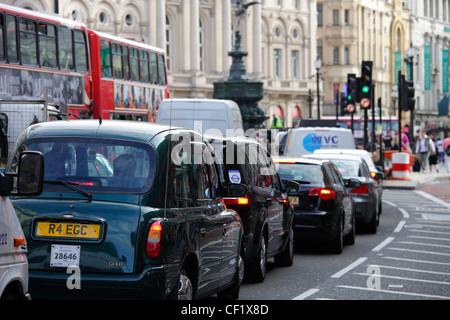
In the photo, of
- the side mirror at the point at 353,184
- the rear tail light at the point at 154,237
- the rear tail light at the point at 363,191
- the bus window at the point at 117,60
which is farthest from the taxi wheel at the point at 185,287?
the bus window at the point at 117,60

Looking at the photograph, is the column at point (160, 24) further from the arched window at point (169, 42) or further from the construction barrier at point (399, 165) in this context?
the construction barrier at point (399, 165)

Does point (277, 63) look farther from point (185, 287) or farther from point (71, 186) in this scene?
point (71, 186)

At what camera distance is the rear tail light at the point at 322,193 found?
17.1 metres

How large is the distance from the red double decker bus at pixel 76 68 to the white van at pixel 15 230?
18279 millimetres

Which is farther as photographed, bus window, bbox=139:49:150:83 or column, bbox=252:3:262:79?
column, bbox=252:3:262:79

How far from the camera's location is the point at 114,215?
332 inches

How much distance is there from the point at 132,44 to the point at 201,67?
5508 cm

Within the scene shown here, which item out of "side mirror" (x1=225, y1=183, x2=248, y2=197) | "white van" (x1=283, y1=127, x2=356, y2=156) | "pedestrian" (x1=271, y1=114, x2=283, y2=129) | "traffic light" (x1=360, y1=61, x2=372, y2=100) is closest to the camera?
"side mirror" (x1=225, y1=183, x2=248, y2=197)

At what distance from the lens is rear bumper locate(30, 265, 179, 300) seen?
8297 mm

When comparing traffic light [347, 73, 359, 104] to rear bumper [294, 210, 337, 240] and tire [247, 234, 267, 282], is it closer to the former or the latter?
rear bumper [294, 210, 337, 240]

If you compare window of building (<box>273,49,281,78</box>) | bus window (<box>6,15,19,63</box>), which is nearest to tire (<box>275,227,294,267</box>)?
bus window (<box>6,15,19,63</box>)

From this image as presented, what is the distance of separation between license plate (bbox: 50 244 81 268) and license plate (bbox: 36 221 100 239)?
0.09m

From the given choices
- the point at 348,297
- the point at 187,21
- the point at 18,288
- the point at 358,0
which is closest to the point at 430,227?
the point at 348,297

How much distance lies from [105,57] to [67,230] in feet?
77.2
